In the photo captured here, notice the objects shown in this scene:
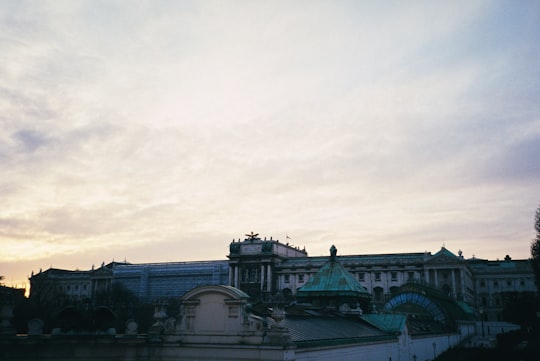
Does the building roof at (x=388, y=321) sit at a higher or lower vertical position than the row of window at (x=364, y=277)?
lower

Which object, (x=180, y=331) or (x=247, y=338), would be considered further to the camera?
(x=180, y=331)

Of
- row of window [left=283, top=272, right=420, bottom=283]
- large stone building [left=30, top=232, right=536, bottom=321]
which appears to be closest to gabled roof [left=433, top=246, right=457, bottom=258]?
large stone building [left=30, top=232, right=536, bottom=321]

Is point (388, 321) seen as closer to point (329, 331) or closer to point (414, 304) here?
point (329, 331)

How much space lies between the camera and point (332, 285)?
45812mm

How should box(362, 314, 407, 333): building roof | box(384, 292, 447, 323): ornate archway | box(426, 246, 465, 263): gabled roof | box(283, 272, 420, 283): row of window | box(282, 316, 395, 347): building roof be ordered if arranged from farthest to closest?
box(283, 272, 420, 283): row of window → box(426, 246, 465, 263): gabled roof → box(384, 292, 447, 323): ornate archway → box(362, 314, 407, 333): building roof → box(282, 316, 395, 347): building roof

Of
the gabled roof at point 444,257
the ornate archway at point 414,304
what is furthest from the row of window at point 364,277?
the ornate archway at point 414,304

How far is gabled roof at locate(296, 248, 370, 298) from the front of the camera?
45188 millimetres

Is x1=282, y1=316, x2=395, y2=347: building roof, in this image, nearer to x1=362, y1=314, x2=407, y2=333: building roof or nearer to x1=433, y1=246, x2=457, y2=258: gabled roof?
x1=362, y1=314, x2=407, y2=333: building roof

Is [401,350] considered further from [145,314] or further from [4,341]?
[145,314]

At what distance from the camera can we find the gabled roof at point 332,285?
45.2 meters

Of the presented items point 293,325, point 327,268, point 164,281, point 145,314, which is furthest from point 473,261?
point 293,325

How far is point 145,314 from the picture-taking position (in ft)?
348

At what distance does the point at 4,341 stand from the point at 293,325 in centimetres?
1476

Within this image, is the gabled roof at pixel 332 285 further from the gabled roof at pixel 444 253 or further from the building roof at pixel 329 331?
the gabled roof at pixel 444 253
